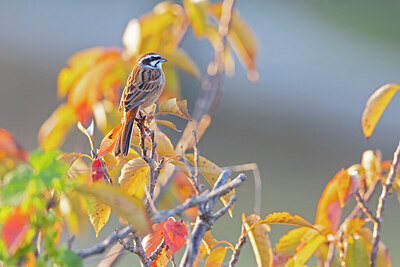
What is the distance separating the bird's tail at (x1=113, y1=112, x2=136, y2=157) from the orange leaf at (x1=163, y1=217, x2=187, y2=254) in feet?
0.56

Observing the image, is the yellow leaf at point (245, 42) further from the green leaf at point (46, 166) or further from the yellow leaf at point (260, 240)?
the green leaf at point (46, 166)

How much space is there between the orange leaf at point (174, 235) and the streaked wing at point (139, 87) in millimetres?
497

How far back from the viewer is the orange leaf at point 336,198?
4.17 feet

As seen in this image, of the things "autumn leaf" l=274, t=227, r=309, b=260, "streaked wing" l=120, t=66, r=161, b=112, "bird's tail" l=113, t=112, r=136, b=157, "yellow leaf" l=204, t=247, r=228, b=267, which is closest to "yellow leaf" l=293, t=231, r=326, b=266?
"autumn leaf" l=274, t=227, r=309, b=260

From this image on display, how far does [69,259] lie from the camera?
1.90 ft

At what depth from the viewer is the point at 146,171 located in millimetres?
1031

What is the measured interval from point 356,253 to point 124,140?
0.54m

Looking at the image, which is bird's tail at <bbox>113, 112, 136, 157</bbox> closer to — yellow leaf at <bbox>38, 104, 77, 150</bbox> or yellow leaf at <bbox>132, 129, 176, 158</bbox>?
yellow leaf at <bbox>132, 129, 176, 158</bbox>

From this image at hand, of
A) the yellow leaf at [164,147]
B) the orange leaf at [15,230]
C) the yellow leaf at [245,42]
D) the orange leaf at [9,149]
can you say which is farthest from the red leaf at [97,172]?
the yellow leaf at [245,42]

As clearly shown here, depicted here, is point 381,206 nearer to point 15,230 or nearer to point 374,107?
point 374,107

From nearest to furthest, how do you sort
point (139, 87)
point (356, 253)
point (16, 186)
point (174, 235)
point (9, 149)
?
point (16, 186)
point (174, 235)
point (356, 253)
point (9, 149)
point (139, 87)

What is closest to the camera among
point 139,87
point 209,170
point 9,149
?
point 209,170

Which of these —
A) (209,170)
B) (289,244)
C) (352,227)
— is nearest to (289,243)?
(289,244)

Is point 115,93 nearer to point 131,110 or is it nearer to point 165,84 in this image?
point 165,84
